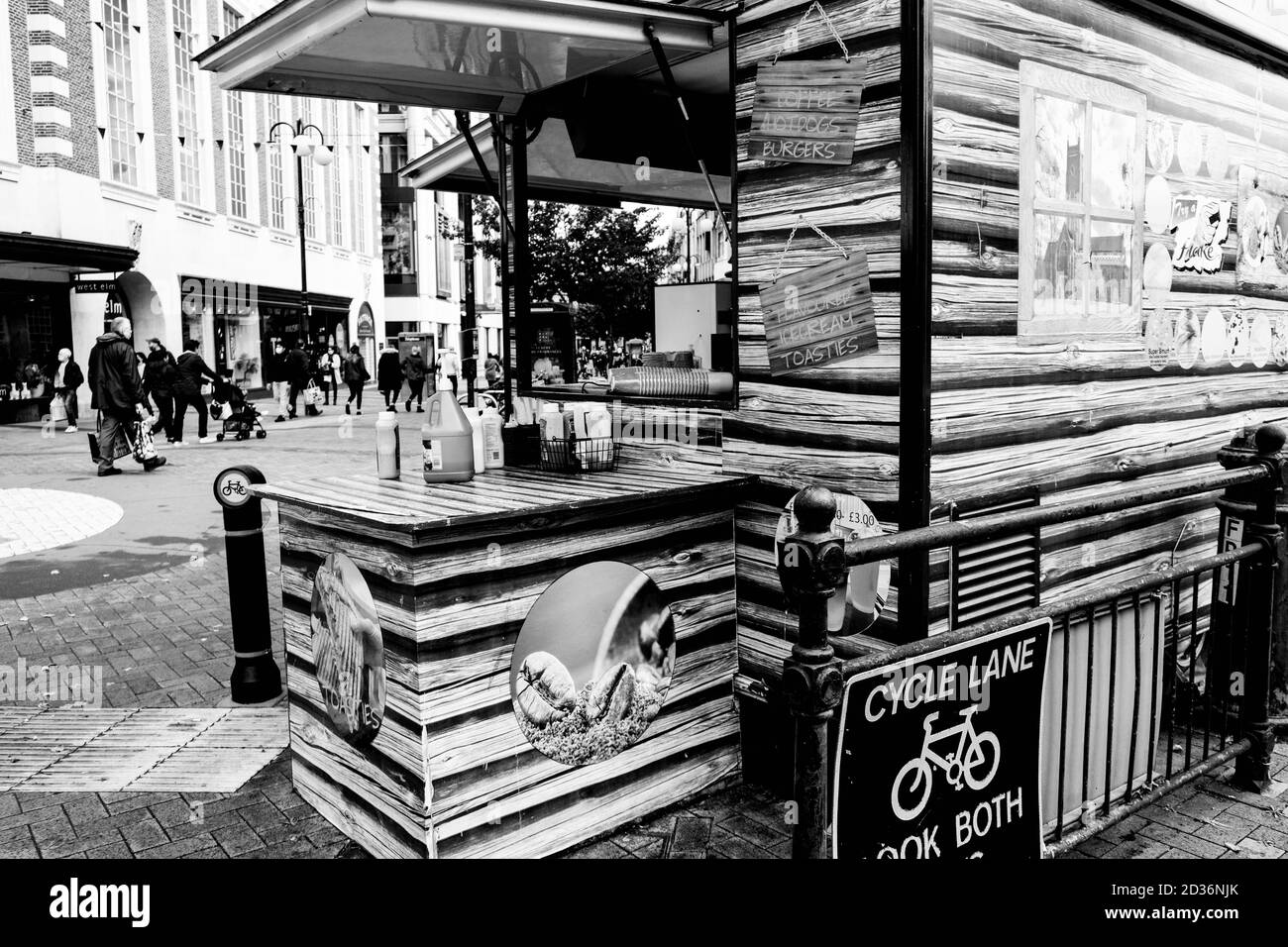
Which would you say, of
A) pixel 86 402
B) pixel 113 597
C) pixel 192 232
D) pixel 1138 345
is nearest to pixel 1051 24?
pixel 1138 345

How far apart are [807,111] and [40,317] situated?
895 inches

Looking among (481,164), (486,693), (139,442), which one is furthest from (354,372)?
(486,693)

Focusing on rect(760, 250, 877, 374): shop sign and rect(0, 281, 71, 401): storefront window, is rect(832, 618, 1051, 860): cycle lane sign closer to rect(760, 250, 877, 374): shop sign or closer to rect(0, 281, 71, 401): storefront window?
rect(760, 250, 877, 374): shop sign

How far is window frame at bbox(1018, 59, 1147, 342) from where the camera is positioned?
3654 millimetres

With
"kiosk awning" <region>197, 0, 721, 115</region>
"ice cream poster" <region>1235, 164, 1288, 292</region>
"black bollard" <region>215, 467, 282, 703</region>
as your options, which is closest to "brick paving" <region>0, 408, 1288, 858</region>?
"black bollard" <region>215, 467, 282, 703</region>

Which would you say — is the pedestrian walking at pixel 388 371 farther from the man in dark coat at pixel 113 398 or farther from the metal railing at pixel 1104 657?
the metal railing at pixel 1104 657

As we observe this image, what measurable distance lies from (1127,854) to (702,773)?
1.50m

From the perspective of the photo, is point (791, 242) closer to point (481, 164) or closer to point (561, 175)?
point (481, 164)

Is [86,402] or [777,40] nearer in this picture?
[777,40]

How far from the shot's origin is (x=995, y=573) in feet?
12.1

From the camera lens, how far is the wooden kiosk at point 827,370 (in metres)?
3.21

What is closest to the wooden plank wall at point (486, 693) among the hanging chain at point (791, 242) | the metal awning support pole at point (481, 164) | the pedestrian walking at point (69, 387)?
the hanging chain at point (791, 242)

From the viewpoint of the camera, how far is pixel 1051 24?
373 centimetres

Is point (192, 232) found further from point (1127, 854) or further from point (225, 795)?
point (1127, 854)
